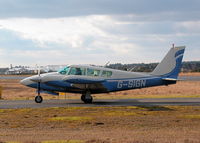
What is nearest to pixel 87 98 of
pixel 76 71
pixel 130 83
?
pixel 76 71

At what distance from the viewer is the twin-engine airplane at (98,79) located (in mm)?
25844

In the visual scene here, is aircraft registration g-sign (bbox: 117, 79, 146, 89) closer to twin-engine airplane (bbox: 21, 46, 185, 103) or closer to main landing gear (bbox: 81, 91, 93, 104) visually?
twin-engine airplane (bbox: 21, 46, 185, 103)

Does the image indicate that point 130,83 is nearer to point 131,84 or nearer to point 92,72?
point 131,84

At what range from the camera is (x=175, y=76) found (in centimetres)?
2728

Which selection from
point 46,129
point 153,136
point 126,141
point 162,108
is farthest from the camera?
point 162,108

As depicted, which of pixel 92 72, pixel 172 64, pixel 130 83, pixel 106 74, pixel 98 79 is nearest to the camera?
pixel 98 79

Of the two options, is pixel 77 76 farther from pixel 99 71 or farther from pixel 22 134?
pixel 22 134

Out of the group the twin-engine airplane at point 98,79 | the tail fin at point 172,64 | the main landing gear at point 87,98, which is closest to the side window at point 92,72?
the twin-engine airplane at point 98,79

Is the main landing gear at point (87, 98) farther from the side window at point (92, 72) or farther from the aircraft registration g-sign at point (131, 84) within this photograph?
the aircraft registration g-sign at point (131, 84)

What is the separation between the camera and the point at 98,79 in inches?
1011

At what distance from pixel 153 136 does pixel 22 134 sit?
4.93m

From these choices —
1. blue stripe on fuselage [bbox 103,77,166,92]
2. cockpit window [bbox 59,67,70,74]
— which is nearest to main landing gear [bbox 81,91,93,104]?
blue stripe on fuselage [bbox 103,77,166,92]

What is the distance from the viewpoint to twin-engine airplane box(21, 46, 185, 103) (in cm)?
2584

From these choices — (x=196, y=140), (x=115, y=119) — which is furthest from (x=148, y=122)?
(x=196, y=140)
